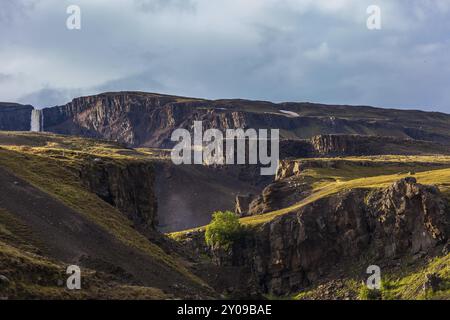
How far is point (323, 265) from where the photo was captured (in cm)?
12950

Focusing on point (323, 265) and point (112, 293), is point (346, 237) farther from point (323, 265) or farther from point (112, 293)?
point (112, 293)

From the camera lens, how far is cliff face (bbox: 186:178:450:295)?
117188 mm

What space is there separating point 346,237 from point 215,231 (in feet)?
102

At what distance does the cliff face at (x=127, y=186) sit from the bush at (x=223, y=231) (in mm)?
15473

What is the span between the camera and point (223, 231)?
465 ft

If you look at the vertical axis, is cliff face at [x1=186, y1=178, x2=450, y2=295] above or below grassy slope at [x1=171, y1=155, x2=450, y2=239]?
below

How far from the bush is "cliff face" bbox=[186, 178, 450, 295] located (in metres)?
1.64

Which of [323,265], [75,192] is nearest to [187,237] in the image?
[323,265]

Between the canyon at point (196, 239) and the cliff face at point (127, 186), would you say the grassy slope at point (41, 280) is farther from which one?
the cliff face at point (127, 186)

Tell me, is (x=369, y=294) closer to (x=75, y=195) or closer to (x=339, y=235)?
(x=339, y=235)

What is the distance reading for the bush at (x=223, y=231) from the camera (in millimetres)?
141500
